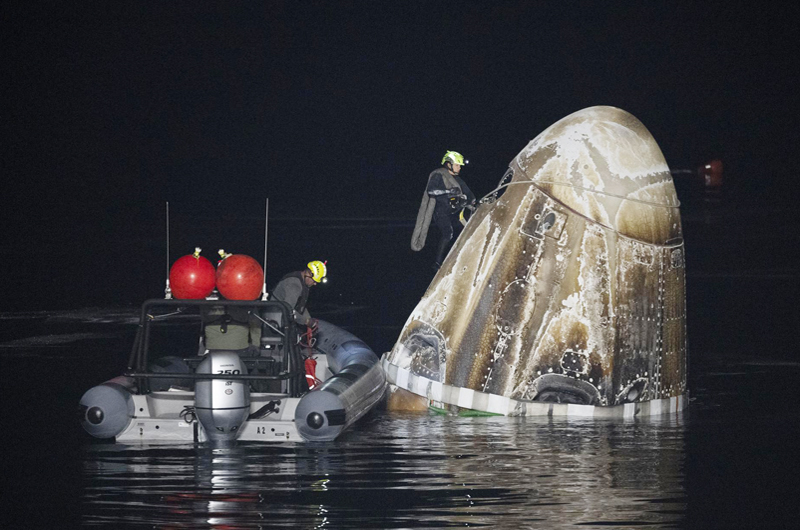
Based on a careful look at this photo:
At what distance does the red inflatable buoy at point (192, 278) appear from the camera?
12.7m

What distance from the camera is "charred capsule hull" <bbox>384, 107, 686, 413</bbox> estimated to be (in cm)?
1294

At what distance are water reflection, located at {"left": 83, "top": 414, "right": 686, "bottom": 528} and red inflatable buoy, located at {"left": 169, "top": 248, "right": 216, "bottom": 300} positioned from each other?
144cm

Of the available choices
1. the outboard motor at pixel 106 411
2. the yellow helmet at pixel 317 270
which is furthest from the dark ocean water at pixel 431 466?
the yellow helmet at pixel 317 270

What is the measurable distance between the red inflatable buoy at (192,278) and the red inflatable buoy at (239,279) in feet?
0.38

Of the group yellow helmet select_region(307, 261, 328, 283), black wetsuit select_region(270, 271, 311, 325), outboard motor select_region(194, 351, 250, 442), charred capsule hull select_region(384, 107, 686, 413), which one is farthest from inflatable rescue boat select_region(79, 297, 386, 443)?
charred capsule hull select_region(384, 107, 686, 413)

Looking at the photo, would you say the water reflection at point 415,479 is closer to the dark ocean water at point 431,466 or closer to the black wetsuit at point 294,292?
the dark ocean water at point 431,466

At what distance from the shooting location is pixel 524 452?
12055mm

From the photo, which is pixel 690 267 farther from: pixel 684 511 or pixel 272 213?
pixel 272 213

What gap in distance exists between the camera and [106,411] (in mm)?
12398

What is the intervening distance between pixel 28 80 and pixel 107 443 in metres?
69.6

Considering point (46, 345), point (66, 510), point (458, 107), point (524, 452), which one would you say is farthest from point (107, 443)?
point (458, 107)

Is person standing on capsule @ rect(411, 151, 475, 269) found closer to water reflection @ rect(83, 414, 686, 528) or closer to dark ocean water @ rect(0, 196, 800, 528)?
dark ocean water @ rect(0, 196, 800, 528)

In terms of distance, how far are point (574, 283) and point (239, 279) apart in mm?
3146

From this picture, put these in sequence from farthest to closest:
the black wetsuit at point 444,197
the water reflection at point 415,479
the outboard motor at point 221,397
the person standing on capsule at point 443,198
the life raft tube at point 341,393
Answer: the black wetsuit at point 444,197
the person standing on capsule at point 443,198
the life raft tube at point 341,393
the outboard motor at point 221,397
the water reflection at point 415,479
